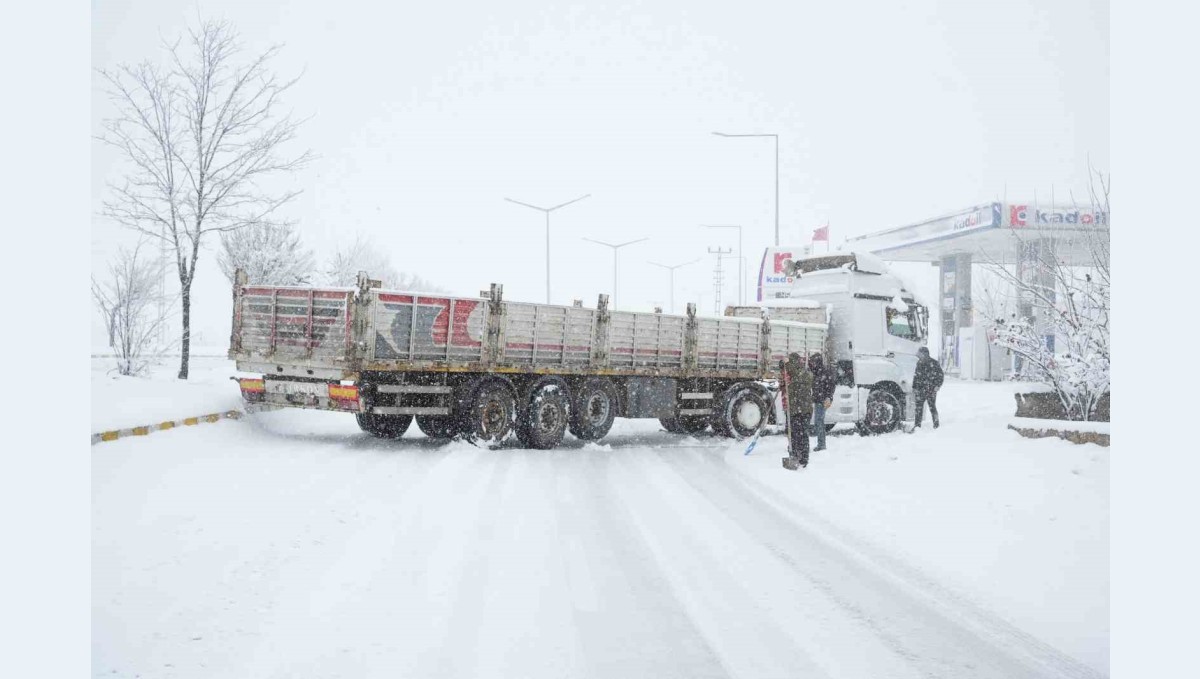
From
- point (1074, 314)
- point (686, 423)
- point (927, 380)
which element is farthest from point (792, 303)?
point (1074, 314)

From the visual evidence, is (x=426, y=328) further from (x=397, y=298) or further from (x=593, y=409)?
(x=593, y=409)

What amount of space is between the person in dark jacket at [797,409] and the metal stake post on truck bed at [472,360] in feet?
10.2

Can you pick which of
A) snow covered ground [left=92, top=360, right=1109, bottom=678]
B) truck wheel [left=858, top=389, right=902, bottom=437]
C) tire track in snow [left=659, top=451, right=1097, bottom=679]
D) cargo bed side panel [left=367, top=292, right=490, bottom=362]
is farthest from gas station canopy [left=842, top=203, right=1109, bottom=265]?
tire track in snow [left=659, top=451, right=1097, bottom=679]

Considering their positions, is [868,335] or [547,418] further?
[868,335]

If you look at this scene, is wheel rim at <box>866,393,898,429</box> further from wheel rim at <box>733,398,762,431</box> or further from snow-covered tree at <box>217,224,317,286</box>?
snow-covered tree at <box>217,224,317,286</box>

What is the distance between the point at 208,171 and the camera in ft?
56.7

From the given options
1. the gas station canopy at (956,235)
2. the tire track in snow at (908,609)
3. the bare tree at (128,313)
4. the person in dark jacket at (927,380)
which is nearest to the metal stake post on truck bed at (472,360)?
the person in dark jacket at (927,380)

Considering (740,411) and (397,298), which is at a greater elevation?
(397,298)

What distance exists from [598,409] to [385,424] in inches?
140

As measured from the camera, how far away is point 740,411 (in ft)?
53.0

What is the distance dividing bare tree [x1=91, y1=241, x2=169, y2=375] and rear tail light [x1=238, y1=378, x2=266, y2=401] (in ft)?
23.1

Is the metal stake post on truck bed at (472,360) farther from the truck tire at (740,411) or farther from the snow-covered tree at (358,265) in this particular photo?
the snow-covered tree at (358,265)

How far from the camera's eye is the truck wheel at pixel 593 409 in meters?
13.9

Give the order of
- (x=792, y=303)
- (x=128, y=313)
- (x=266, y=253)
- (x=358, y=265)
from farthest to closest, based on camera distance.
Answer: (x=358, y=265) → (x=266, y=253) → (x=128, y=313) → (x=792, y=303)
